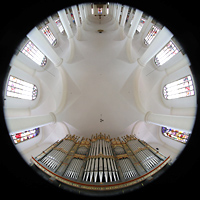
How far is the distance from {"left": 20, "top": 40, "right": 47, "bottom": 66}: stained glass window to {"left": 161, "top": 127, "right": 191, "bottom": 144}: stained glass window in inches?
585

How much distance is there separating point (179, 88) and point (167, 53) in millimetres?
3550

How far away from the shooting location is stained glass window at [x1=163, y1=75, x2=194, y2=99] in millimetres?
9875

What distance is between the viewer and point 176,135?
1146 centimetres

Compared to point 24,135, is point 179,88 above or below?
above

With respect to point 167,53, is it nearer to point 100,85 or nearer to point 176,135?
point 100,85

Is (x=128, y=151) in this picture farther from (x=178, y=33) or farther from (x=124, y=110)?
(x=178, y=33)

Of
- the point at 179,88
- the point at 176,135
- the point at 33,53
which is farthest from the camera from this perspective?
the point at 33,53

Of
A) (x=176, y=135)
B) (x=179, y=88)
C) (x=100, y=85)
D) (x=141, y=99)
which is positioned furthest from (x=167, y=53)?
(x=176, y=135)

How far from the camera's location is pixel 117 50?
11.7 meters

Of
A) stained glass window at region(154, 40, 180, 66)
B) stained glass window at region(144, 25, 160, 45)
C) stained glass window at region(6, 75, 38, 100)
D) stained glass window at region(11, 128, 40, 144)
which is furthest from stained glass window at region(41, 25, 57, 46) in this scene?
stained glass window at region(154, 40, 180, 66)

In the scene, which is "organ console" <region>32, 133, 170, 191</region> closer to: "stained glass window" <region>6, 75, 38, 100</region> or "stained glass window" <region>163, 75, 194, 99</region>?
"stained glass window" <region>163, 75, 194, 99</region>

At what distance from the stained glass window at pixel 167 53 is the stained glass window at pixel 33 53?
12.0m

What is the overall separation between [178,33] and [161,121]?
20.7 feet

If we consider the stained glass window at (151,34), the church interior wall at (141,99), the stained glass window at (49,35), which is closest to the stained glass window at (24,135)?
→ the church interior wall at (141,99)
